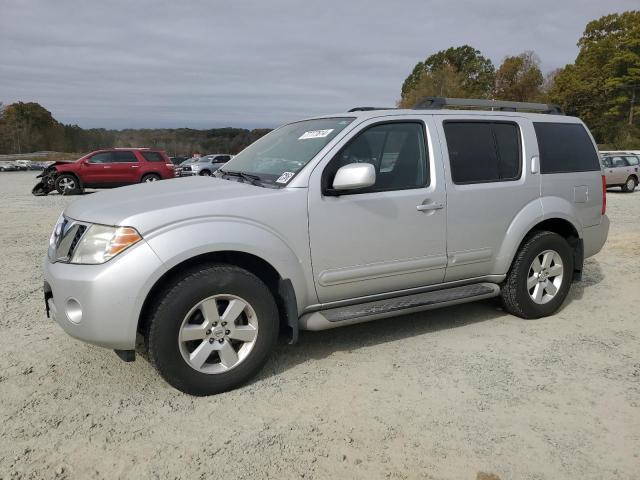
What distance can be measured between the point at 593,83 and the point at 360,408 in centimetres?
5857

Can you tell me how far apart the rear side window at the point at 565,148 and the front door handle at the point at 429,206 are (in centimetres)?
126

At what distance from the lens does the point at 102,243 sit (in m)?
3.04

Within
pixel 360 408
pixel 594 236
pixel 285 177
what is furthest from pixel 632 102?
pixel 360 408

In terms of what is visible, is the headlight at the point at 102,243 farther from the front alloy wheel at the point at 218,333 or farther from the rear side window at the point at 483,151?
the rear side window at the point at 483,151

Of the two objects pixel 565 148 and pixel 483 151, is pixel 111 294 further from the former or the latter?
pixel 565 148

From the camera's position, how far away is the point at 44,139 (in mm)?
86188

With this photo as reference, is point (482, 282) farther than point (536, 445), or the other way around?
point (482, 282)

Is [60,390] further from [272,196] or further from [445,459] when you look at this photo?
[445,459]

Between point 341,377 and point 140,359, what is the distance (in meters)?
1.47

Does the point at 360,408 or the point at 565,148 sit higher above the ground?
the point at 565,148

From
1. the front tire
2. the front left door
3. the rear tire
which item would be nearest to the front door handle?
the front left door

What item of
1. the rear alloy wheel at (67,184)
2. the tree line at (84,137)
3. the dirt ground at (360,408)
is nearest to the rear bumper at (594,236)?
the dirt ground at (360,408)

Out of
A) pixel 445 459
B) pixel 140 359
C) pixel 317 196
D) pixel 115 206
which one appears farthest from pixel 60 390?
pixel 445 459

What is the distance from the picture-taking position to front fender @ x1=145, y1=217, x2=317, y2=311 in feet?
10.0
